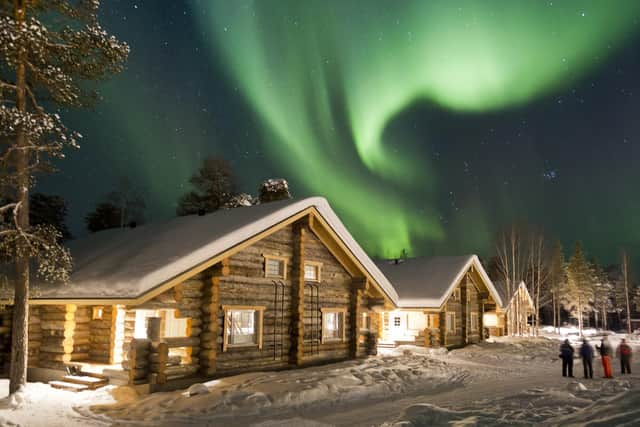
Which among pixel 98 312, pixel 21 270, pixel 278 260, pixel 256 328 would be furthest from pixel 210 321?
pixel 21 270

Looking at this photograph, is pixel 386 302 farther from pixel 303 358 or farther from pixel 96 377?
pixel 96 377

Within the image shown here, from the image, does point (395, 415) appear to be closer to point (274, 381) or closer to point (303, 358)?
point (274, 381)

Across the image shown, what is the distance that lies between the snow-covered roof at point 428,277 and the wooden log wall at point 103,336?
19.8 metres

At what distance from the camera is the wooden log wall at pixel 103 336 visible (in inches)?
715

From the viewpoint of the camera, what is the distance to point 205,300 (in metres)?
17.2

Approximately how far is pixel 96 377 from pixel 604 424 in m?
13.3

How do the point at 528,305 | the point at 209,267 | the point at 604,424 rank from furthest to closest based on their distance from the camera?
1. the point at 528,305
2. the point at 209,267
3. the point at 604,424

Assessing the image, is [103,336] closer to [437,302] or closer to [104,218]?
[437,302]

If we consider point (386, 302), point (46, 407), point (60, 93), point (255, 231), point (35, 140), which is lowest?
point (46, 407)

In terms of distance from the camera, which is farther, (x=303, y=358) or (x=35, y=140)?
(x=303, y=358)

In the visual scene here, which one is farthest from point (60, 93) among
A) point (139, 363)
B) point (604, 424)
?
point (604, 424)

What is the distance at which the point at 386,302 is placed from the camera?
24797mm

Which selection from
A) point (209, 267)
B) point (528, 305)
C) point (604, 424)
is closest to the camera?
point (604, 424)

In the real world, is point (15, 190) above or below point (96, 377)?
above
